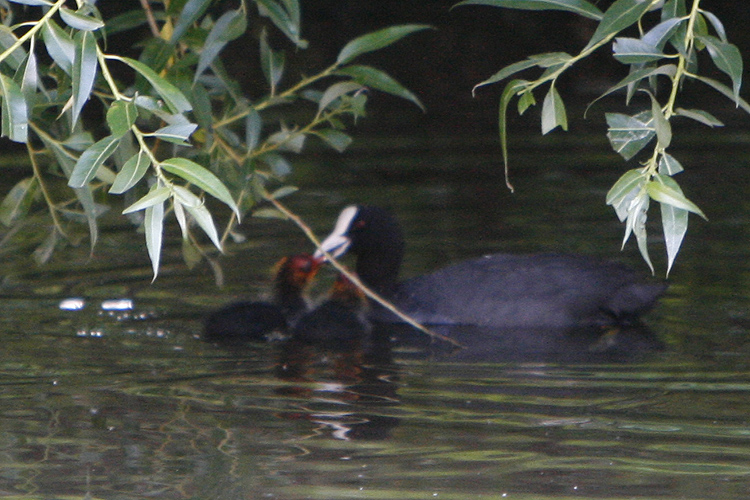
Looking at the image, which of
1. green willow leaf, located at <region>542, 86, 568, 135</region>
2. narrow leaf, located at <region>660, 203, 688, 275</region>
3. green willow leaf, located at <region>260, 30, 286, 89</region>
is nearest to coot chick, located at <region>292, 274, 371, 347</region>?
green willow leaf, located at <region>260, 30, 286, 89</region>

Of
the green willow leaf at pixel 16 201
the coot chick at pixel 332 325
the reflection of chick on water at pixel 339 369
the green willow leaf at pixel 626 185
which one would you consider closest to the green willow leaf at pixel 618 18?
the green willow leaf at pixel 626 185

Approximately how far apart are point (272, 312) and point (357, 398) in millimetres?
1413

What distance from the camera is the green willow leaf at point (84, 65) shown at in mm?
2566

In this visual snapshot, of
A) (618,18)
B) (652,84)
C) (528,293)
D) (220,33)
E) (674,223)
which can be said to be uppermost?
(220,33)

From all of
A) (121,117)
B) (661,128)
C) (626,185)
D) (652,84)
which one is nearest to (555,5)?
(652,84)

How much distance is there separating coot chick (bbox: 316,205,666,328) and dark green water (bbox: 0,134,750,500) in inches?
9.6

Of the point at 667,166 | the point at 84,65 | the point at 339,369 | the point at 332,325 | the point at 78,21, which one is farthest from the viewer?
the point at 332,325

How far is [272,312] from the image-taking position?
6.48 m

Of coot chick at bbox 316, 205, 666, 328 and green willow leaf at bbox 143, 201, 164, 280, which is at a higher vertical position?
green willow leaf at bbox 143, 201, 164, 280

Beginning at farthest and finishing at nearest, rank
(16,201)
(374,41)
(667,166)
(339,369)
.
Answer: (339,369), (16,201), (374,41), (667,166)

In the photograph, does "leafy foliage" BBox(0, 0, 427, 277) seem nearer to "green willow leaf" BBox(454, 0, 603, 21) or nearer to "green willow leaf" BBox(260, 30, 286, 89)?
"green willow leaf" BBox(260, 30, 286, 89)

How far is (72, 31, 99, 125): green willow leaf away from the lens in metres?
2.57

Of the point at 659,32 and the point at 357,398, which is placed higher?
the point at 659,32

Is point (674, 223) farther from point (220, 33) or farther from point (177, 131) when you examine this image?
point (220, 33)
